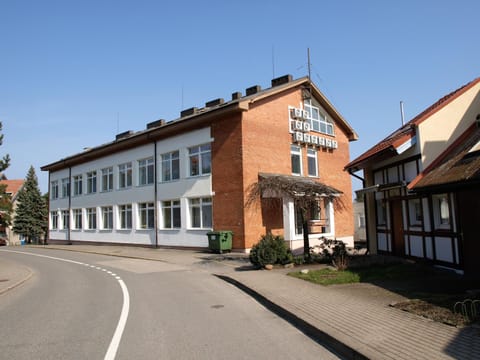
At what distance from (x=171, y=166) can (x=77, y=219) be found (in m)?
16.3

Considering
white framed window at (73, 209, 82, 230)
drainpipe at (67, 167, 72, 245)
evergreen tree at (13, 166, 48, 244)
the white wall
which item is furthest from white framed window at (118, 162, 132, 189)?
evergreen tree at (13, 166, 48, 244)

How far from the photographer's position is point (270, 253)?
15133 millimetres

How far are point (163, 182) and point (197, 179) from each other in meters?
3.51

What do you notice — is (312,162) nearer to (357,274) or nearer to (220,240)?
(220,240)

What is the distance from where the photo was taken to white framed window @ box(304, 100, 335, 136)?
92.6ft

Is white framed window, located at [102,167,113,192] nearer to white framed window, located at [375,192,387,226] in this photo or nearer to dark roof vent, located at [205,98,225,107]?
dark roof vent, located at [205,98,225,107]

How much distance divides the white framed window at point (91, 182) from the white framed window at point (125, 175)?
4596 mm

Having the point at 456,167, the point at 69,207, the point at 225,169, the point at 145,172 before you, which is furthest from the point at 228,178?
the point at 69,207

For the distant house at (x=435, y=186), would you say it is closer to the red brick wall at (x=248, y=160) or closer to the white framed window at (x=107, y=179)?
the red brick wall at (x=248, y=160)

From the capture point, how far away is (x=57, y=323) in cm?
779

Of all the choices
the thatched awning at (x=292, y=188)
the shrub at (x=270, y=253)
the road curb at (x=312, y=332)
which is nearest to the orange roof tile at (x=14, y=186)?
the thatched awning at (x=292, y=188)

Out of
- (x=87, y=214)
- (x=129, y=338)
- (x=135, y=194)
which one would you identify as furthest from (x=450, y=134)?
(x=87, y=214)

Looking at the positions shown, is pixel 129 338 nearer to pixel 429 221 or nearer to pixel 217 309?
pixel 217 309

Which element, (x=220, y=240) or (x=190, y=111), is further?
(x=190, y=111)
